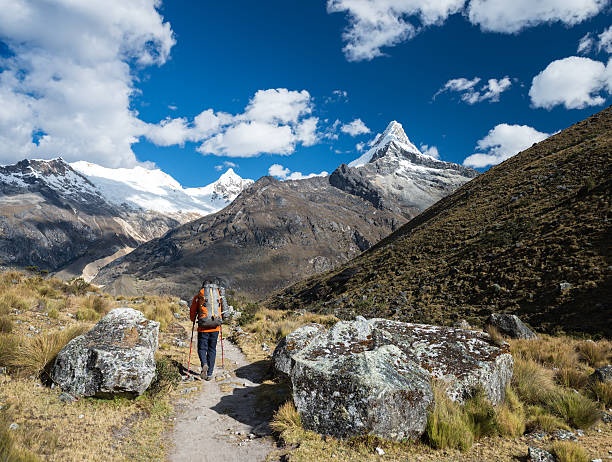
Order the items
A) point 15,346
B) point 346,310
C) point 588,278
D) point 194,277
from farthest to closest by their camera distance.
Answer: point 194,277, point 346,310, point 588,278, point 15,346

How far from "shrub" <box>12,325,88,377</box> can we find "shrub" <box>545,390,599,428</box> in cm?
1067

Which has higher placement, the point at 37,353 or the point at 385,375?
the point at 37,353

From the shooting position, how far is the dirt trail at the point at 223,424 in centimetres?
552

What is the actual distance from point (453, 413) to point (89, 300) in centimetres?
1609

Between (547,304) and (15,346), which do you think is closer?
(15,346)

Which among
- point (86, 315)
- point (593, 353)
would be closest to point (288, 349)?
point (86, 315)

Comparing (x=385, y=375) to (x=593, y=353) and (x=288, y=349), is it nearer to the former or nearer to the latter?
(x=288, y=349)

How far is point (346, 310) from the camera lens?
2877 centimetres

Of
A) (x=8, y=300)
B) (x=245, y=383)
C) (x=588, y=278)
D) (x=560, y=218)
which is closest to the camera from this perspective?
(x=245, y=383)

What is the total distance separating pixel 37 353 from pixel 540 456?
31.8 feet

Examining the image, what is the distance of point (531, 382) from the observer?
707 centimetres

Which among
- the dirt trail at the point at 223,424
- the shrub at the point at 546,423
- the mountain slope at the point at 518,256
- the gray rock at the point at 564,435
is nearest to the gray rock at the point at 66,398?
the dirt trail at the point at 223,424

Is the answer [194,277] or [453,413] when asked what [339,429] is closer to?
[453,413]

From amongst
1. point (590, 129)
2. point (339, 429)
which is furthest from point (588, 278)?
point (590, 129)
